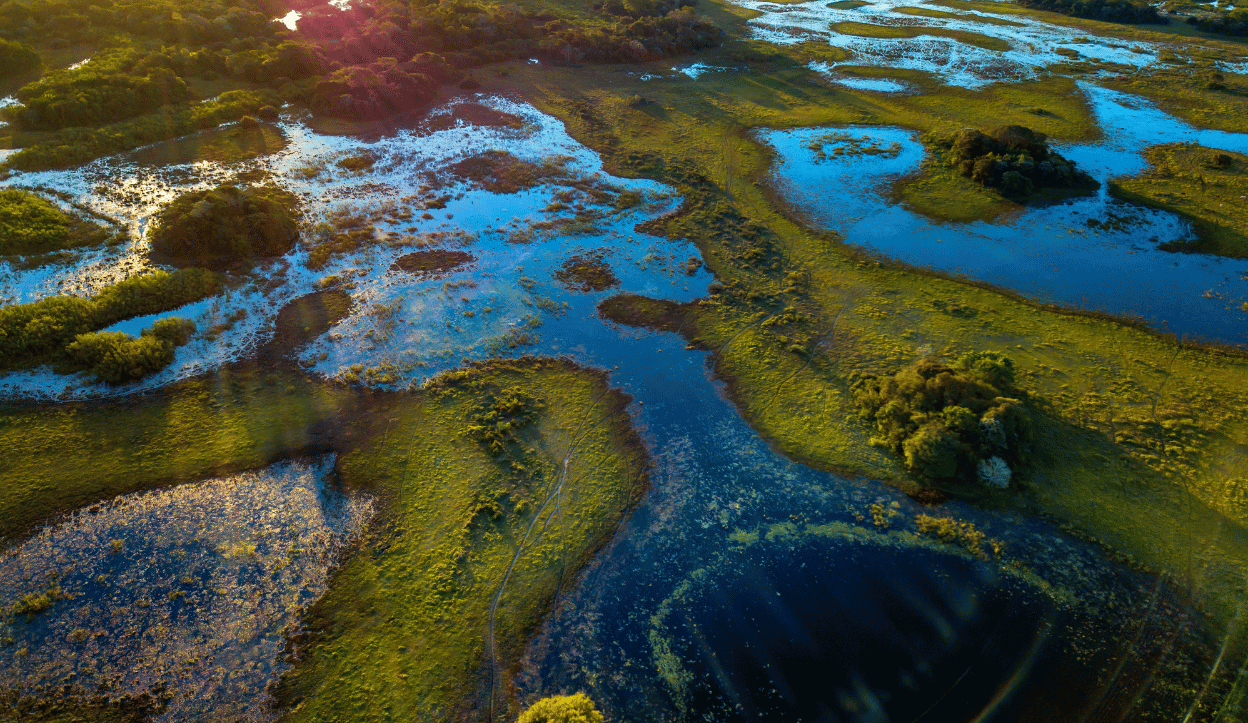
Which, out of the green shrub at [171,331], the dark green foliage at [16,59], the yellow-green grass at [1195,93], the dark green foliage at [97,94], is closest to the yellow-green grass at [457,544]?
the green shrub at [171,331]

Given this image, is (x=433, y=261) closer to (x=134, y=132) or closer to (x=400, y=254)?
(x=400, y=254)

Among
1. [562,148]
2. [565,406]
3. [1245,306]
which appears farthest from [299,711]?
[1245,306]

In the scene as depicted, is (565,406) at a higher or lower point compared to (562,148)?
lower

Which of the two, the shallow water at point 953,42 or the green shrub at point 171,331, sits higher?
the shallow water at point 953,42

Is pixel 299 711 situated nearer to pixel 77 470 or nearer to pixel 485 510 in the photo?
pixel 485 510

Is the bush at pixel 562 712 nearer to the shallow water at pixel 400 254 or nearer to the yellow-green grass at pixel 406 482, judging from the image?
the yellow-green grass at pixel 406 482

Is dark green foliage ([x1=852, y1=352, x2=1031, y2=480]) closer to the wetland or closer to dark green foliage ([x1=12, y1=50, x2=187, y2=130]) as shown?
the wetland
